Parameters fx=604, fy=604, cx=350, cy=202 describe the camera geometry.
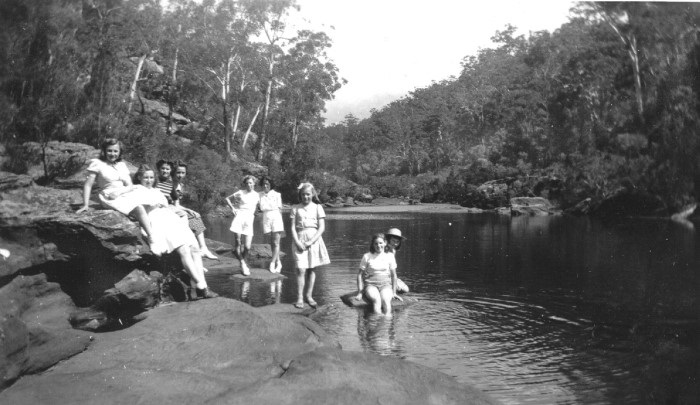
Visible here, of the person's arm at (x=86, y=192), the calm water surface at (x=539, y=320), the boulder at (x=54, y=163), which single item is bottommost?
the calm water surface at (x=539, y=320)

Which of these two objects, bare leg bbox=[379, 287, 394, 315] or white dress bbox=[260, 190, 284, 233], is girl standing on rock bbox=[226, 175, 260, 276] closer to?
white dress bbox=[260, 190, 284, 233]

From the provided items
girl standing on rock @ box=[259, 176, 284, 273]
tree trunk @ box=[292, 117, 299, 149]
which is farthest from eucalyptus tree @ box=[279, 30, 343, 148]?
girl standing on rock @ box=[259, 176, 284, 273]

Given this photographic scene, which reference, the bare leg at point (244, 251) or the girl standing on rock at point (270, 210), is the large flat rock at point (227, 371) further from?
the girl standing on rock at point (270, 210)

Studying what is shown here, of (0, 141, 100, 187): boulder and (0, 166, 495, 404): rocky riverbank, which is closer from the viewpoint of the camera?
(0, 166, 495, 404): rocky riverbank

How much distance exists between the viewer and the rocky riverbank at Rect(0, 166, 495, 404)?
3.71m

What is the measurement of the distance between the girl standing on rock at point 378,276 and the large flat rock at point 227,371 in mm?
2164

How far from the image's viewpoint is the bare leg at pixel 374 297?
7.26 metres

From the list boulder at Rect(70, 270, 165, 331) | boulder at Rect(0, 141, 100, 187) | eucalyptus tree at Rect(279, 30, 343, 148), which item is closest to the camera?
boulder at Rect(70, 270, 165, 331)

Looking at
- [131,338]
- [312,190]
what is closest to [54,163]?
[312,190]

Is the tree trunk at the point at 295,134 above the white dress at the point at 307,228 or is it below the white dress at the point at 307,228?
above

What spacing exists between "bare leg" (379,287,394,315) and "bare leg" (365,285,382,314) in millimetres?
48

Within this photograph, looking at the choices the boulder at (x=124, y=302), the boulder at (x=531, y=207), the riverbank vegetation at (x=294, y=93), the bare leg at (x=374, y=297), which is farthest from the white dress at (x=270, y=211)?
the boulder at (x=531, y=207)

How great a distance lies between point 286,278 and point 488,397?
5.90 meters

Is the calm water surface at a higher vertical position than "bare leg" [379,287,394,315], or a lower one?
lower
